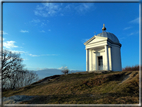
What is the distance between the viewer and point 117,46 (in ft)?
58.0

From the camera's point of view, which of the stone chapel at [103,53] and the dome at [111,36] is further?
the dome at [111,36]

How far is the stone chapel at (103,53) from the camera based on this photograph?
52.6ft

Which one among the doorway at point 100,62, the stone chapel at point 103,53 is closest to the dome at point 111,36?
the stone chapel at point 103,53

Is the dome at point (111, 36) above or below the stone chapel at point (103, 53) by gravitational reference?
above

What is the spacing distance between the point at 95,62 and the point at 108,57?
2.69 m

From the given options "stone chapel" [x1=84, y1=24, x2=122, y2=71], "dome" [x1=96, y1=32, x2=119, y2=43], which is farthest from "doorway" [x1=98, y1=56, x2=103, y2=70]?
"dome" [x1=96, y1=32, x2=119, y2=43]

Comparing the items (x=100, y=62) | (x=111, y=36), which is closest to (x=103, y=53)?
(x=100, y=62)

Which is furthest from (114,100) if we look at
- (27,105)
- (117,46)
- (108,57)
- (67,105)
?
(117,46)

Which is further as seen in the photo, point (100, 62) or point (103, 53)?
point (100, 62)

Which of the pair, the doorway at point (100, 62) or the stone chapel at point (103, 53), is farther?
the doorway at point (100, 62)

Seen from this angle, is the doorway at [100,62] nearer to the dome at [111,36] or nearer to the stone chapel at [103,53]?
the stone chapel at [103,53]

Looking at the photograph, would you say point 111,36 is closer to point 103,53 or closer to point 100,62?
point 103,53

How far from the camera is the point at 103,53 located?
56.9 ft

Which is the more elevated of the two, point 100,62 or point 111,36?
point 111,36
